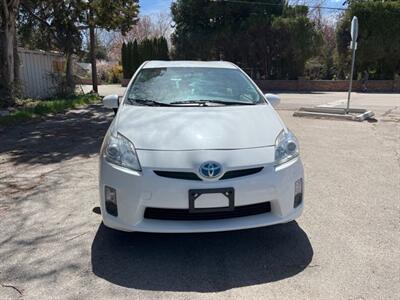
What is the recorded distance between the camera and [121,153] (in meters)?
3.38

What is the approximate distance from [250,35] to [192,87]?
81.4 feet

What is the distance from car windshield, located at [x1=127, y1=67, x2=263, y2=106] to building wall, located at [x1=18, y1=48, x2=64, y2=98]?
42.4 ft

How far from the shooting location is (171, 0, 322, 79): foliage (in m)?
27.3

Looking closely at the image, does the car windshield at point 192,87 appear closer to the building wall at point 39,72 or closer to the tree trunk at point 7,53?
the tree trunk at point 7,53

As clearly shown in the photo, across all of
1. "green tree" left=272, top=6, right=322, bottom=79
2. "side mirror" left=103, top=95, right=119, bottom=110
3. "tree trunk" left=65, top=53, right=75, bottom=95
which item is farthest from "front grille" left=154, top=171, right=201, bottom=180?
"green tree" left=272, top=6, right=322, bottom=79

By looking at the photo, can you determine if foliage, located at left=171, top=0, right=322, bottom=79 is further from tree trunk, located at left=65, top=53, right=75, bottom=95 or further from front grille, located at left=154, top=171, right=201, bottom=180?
front grille, located at left=154, top=171, right=201, bottom=180

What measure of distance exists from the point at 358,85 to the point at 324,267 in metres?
26.3

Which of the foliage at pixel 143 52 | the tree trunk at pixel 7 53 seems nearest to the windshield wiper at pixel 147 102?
the tree trunk at pixel 7 53

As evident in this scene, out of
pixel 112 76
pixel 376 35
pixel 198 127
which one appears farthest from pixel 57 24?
pixel 112 76

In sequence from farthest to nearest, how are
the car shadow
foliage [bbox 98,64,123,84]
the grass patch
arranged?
foliage [bbox 98,64,123,84] → the grass patch → the car shadow

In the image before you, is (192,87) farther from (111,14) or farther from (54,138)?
(111,14)

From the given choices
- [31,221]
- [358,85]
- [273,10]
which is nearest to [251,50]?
[273,10]

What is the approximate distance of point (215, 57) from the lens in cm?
3095

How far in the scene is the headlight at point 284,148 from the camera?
3.42m
